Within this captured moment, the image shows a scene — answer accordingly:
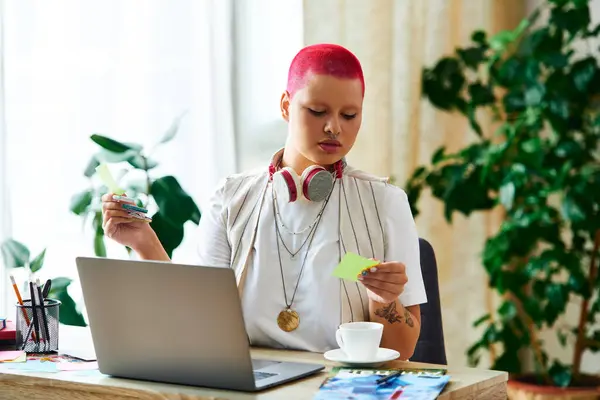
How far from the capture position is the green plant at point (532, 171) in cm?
311

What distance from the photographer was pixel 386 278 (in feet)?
5.19

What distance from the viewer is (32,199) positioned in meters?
2.46

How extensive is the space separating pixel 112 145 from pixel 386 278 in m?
1.08

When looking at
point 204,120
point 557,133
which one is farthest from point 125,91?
point 557,133

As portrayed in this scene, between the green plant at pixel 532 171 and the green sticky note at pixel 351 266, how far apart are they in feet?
5.50

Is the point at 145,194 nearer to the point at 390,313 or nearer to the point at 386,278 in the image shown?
the point at 390,313

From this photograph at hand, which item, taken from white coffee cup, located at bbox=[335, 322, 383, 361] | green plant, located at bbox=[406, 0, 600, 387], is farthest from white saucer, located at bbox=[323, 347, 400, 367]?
green plant, located at bbox=[406, 0, 600, 387]

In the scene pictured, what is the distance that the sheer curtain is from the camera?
8.01ft

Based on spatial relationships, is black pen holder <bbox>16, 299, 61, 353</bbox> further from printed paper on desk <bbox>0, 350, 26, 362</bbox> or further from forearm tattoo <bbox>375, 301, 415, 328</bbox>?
forearm tattoo <bbox>375, 301, 415, 328</bbox>

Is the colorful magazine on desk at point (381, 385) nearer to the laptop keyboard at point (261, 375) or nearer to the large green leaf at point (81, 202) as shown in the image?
the laptop keyboard at point (261, 375)

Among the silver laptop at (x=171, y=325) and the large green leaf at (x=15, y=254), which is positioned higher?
the large green leaf at (x=15, y=254)

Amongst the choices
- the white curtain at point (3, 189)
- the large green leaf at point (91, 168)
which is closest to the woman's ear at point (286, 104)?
the large green leaf at point (91, 168)

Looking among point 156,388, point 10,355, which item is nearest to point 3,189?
point 10,355

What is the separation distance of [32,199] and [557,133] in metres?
1.72
